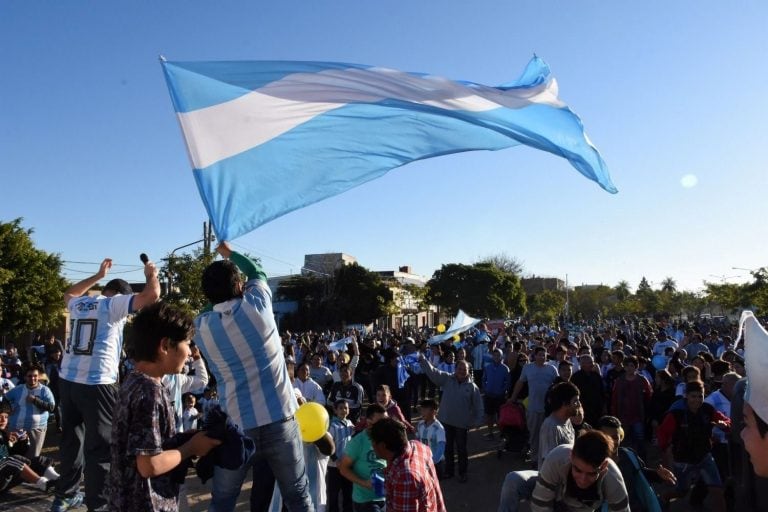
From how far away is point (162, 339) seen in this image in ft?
7.87

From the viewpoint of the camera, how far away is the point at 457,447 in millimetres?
8695

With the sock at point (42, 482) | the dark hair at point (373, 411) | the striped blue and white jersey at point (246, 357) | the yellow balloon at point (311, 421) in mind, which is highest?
the striped blue and white jersey at point (246, 357)

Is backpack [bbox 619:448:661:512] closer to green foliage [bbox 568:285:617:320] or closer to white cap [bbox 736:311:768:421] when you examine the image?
white cap [bbox 736:311:768:421]

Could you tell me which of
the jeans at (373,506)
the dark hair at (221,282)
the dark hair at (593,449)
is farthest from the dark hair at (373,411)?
the dark hair at (221,282)

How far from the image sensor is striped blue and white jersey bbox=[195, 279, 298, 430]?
311cm

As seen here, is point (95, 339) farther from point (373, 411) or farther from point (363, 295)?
point (363, 295)

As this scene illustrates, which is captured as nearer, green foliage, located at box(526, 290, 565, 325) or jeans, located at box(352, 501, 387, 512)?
jeans, located at box(352, 501, 387, 512)

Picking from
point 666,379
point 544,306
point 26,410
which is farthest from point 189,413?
point 544,306

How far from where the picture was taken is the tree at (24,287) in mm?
23703

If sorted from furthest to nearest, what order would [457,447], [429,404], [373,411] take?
[457,447]
[429,404]
[373,411]

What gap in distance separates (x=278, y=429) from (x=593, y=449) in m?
1.88

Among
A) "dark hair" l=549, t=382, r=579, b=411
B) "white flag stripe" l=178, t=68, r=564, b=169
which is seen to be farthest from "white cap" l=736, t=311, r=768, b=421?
"dark hair" l=549, t=382, r=579, b=411

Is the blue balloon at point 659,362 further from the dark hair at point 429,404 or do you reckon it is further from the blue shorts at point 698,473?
the dark hair at point 429,404

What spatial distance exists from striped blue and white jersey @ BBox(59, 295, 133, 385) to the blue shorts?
5.92m
